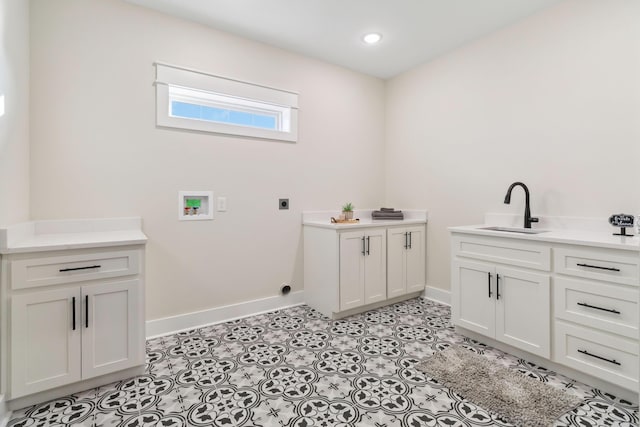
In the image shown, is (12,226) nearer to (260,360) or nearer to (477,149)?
(260,360)

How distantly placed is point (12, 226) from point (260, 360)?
5.32 feet

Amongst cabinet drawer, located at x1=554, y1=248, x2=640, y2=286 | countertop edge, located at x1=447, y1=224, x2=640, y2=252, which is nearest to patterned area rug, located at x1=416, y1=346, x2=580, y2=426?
cabinet drawer, located at x1=554, y1=248, x2=640, y2=286

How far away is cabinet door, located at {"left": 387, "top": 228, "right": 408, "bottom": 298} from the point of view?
10.4 feet

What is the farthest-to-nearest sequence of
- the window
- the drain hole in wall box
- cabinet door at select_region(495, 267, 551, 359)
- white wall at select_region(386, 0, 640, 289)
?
1. the drain hole in wall box
2. the window
3. white wall at select_region(386, 0, 640, 289)
4. cabinet door at select_region(495, 267, 551, 359)

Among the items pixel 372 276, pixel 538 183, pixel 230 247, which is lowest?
pixel 372 276

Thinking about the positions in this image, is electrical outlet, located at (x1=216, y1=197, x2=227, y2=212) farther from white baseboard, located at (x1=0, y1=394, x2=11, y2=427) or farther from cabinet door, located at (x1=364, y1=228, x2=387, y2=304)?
white baseboard, located at (x1=0, y1=394, x2=11, y2=427)

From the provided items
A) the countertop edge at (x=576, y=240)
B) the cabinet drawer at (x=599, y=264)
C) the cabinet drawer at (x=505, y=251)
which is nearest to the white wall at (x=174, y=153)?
the cabinet drawer at (x=505, y=251)

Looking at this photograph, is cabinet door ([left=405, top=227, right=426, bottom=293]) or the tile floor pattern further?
cabinet door ([left=405, top=227, right=426, bottom=293])

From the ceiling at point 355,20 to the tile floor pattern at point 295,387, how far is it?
258cm

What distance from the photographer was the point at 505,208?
2773 millimetres

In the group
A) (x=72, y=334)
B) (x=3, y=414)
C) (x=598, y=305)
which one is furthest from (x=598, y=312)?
(x=3, y=414)

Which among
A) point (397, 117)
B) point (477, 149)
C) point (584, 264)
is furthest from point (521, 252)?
point (397, 117)

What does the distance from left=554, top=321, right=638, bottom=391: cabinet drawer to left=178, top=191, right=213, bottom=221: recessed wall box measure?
267 cm

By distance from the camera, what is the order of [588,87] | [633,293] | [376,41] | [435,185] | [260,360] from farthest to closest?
[435,185] < [376,41] < [588,87] < [260,360] < [633,293]
